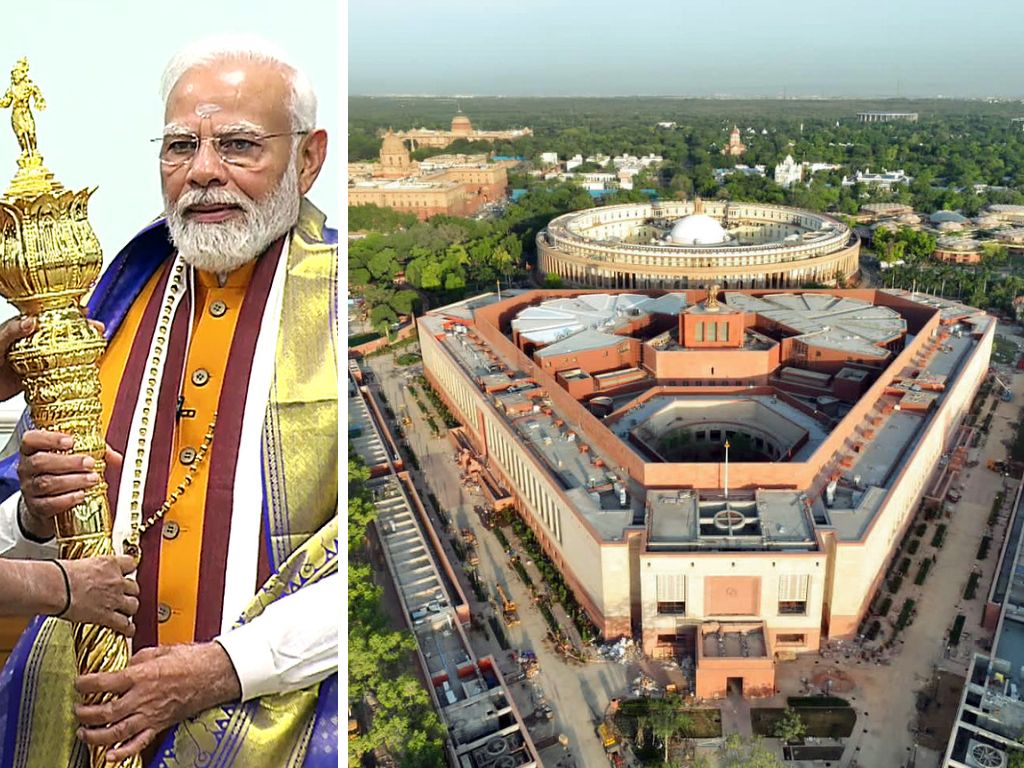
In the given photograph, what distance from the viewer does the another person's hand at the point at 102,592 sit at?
1.80 meters

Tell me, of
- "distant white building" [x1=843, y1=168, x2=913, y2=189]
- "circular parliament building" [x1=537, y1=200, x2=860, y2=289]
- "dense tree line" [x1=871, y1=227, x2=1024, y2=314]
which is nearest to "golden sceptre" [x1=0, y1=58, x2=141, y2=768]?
"circular parliament building" [x1=537, y1=200, x2=860, y2=289]

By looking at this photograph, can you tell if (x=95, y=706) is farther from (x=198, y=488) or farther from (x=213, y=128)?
(x=213, y=128)

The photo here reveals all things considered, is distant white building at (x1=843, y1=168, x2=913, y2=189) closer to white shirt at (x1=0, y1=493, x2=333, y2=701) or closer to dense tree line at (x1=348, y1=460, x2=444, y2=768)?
dense tree line at (x1=348, y1=460, x2=444, y2=768)

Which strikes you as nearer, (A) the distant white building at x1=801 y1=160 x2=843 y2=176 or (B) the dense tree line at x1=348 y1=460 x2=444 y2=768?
(B) the dense tree line at x1=348 y1=460 x2=444 y2=768

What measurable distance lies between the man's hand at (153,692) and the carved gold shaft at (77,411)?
0.03 meters

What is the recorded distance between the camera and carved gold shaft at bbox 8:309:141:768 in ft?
5.96

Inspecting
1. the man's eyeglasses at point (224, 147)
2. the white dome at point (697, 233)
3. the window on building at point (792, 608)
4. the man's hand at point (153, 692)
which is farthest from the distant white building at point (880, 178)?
the man's hand at point (153, 692)

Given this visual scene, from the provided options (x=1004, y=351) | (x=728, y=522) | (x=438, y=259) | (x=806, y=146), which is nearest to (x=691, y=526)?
(x=728, y=522)

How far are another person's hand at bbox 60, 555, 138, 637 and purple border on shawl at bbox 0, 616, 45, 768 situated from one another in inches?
23.2

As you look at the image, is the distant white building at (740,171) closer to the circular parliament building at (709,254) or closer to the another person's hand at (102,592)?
the circular parliament building at (709,254)

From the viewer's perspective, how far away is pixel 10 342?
6.22 ft

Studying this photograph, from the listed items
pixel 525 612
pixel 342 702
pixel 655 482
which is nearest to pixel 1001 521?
pixel 655 482

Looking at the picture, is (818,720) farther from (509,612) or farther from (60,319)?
(60,319)

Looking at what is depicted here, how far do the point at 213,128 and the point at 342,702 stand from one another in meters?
1.51
